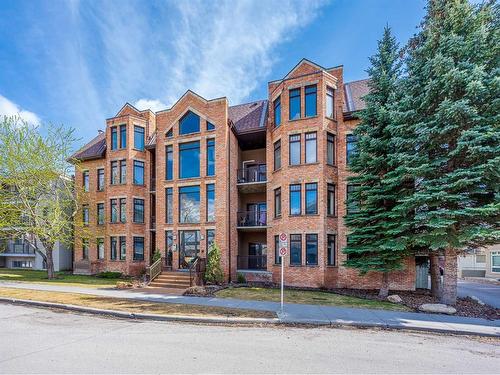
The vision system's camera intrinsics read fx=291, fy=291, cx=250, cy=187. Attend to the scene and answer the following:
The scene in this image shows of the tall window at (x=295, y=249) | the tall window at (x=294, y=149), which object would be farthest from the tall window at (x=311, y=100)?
the tall window at (x=295, y=249)

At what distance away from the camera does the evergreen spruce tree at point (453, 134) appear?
1051 centimetres

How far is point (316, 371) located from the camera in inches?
220

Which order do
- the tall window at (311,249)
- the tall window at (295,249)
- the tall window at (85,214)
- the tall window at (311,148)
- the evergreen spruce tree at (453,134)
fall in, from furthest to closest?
the tall window at (85,214) → the tall window at (311,148) → the tall window at (295,249) → the tall window at (311,249) → the evergreen spruce tree at (453,134)

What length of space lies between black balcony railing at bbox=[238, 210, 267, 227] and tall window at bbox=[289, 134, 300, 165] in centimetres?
468

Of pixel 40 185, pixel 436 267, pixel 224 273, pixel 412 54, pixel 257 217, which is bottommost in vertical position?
pixel 224 273

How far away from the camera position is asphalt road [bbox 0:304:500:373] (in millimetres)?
5770

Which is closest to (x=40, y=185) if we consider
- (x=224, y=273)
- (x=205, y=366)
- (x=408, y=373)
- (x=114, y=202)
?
(x=114, y=202)

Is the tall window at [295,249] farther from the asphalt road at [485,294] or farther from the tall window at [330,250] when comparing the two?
the asphalt road at [485,294]

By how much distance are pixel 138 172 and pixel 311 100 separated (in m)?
14.3

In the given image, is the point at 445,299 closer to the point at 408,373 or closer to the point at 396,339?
the point at 396,339

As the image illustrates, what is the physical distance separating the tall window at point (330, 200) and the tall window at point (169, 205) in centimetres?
1076

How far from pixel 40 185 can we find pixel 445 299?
83.2 feet

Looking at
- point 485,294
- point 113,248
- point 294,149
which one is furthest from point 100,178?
point 485,294

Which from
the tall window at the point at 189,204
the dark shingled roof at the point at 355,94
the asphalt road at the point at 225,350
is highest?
the dark shingled roof at the point at 355,94
